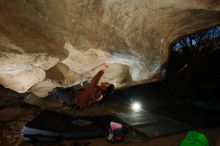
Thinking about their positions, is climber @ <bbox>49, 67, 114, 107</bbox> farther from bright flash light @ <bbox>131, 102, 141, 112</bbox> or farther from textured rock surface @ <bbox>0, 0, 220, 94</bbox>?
bright flash light @ <bbox>131, 102, 141, 112</bbox>

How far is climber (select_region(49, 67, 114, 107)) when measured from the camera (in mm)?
6391

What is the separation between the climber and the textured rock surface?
77 centimetres

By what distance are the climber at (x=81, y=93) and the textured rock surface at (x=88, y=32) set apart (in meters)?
0.77

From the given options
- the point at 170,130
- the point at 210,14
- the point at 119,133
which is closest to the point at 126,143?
the point at 119,133

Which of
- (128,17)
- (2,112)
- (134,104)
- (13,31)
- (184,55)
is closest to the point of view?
(13,31)

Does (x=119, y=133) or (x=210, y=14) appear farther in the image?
(x=119, y=133)

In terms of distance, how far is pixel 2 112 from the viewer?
6277 mm

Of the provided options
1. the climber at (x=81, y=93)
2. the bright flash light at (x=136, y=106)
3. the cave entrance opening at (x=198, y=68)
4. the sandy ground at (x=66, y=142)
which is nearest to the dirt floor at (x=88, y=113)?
the sandy ground at (x=66, y=142)

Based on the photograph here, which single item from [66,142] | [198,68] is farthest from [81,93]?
[198,68]

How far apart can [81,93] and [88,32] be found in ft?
8.75

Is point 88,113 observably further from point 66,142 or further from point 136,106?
point 66,142

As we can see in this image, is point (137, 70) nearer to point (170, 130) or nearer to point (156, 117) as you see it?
point (156, 117)

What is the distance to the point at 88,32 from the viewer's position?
4207 mm

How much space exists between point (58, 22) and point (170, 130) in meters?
3.07
